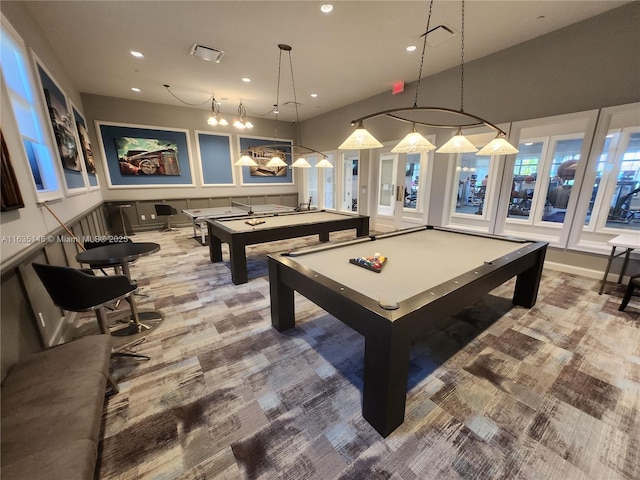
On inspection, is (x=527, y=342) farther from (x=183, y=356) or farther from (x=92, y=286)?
(x=92, y=286)

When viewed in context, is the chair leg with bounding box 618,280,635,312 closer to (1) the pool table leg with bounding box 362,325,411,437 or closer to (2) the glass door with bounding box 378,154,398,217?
(1) the pool table leg with bounding box 362,325,411,437

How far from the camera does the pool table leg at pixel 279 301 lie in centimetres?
223

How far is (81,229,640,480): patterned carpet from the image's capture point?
1271 millimetres

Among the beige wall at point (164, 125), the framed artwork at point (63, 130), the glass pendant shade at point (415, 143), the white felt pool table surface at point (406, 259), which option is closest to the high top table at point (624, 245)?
the white felt pool table surface at point (406, 259)

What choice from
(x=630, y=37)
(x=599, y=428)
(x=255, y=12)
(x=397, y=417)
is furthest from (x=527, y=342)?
(x=255, y=12)

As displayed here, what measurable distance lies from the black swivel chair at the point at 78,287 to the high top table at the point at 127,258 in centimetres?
26

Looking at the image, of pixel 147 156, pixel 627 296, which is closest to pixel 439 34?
pixel 627 296

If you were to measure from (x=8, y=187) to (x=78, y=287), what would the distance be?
2.69 ft

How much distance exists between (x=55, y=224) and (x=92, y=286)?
1587 millimetres

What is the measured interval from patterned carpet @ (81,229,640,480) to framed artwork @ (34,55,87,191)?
2267mm

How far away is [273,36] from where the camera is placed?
340 cm

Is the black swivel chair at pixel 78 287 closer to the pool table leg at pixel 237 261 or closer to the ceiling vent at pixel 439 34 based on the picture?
the pool table leg at pixel 237 261

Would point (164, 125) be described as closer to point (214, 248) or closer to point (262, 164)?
point (262, 164)

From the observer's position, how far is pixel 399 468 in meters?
1.25
